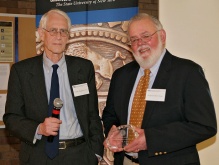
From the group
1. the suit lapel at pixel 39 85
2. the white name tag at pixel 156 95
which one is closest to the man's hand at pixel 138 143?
the white name tag at pixel 156 95

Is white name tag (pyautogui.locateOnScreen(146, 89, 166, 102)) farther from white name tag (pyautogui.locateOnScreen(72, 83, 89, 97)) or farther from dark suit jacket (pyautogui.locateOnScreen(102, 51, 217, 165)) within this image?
white name tag (pyautogui.locateOnScreen(72, 83, 89, 97))

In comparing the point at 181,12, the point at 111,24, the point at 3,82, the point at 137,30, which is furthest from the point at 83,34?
the point at 3,82

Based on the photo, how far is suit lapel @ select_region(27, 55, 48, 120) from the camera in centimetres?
242

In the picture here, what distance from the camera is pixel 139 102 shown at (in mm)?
2324

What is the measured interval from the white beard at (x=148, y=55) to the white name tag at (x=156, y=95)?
259 millimetres

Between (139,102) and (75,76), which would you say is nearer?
(139,102)

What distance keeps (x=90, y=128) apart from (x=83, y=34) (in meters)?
1.49

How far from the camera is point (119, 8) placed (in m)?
3.58

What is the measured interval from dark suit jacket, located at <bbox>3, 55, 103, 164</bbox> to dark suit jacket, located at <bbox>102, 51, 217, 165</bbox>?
52 centimetres

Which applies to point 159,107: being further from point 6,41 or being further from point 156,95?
point 6,41

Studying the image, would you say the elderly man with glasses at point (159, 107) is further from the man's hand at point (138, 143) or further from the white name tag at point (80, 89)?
the white name tag at point (80, 89)

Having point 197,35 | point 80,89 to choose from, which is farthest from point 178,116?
point 197,35

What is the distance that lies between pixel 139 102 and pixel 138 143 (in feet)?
1.21

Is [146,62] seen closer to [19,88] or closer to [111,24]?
[19,88]
